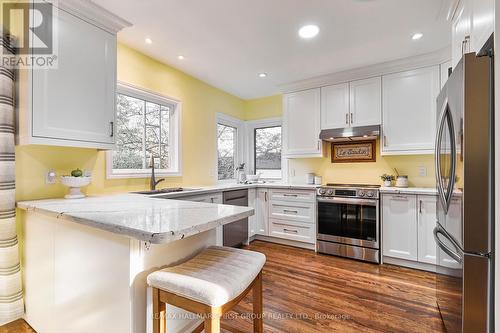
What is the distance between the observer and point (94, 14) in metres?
1.85

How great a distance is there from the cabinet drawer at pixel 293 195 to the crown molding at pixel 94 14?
265 centimetres

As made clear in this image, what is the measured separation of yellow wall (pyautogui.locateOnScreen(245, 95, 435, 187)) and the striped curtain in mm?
3439

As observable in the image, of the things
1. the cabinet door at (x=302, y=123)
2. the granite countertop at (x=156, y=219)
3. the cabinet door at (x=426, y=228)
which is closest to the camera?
the granite countertop at (x=156, y=219)

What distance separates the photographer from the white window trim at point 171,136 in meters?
2.50

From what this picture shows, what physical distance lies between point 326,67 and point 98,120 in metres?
2.79

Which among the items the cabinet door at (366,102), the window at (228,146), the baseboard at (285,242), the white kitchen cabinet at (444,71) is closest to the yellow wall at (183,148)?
the window at (228,146)

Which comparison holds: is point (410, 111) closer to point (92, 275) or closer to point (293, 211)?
point (293, 211)

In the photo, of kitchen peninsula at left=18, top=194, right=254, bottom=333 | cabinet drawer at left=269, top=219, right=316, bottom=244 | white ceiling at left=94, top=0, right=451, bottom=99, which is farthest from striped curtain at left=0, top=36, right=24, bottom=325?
cabinet drawer at left=269, top=219, right=316, bottom=244

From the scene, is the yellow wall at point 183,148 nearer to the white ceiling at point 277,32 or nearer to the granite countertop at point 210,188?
the white ceiling at point 277,32

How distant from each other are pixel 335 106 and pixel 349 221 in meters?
1.63

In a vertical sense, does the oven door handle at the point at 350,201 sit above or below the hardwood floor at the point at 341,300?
above

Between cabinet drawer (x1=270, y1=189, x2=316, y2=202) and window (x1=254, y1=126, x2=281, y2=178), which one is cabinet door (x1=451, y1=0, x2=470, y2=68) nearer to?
cabinet drawer (x1=270, y1=189, x2=316, y2=202)

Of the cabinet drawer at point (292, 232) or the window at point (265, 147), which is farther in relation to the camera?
the window at point (265, 147)

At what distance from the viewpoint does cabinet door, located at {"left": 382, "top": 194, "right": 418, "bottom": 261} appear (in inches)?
105
